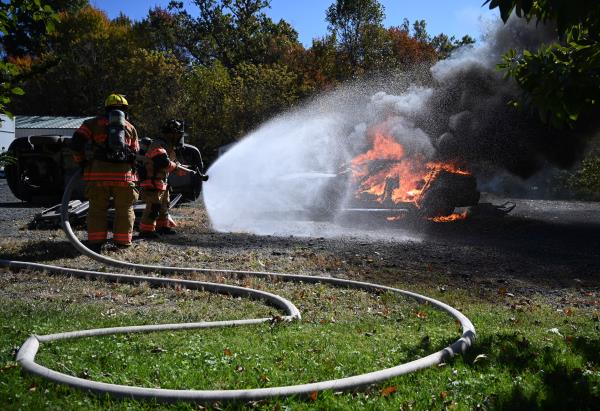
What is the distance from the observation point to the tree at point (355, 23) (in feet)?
118

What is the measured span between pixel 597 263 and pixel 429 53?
108 ft

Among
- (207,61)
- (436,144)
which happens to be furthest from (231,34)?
(436,144)

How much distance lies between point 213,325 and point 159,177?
505cm

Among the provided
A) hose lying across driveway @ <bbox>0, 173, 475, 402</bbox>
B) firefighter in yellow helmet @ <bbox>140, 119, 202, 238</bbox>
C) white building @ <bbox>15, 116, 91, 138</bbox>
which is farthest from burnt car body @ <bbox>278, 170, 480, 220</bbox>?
white building @ <bbox>15, 116, 91, 138</bbox>

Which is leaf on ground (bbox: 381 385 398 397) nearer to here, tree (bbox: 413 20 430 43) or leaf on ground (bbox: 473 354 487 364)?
leaf on ground (bbox: 473 354 487 364)

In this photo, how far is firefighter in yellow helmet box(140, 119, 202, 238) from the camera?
29.3 ft

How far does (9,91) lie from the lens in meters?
4.42

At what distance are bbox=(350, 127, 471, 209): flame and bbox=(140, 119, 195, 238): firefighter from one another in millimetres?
5806

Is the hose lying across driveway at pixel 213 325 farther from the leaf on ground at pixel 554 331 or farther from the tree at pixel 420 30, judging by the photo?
the tree at pixel 420 30

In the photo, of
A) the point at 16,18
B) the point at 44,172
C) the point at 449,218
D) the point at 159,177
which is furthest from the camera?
the point at 44,172

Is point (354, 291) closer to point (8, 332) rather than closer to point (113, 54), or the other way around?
point (8, 332)

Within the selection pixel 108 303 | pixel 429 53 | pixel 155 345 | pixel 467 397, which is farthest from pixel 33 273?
pixel 429 53

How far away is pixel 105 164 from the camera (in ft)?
25.4

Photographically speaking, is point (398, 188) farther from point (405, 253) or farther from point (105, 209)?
point (105, 209)
